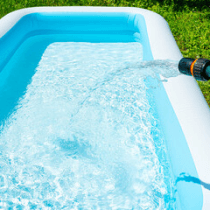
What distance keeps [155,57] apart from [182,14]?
2.07 metres

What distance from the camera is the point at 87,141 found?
2580mm

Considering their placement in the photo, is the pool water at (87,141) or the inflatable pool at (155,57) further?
the pool water at (87,141)

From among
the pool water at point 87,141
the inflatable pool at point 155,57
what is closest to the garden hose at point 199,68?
the inflatable pool at point 155,57

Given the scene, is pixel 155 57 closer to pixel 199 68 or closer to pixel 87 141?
pixel 87 141

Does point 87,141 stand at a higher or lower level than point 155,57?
lower

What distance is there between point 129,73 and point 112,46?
899 millimetres

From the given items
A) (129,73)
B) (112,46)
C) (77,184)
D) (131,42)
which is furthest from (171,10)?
(77,184)

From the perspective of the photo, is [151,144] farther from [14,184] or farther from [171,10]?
[171,10]

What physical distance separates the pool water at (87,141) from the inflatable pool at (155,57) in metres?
0.14

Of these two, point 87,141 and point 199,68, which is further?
point 87,141

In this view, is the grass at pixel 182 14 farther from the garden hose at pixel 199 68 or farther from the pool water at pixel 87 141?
the garden hose at pixel 199 68

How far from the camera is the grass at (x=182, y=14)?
147 inches

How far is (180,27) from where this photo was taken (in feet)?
13.8

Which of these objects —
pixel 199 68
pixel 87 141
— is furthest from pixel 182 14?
pixel 199 68
